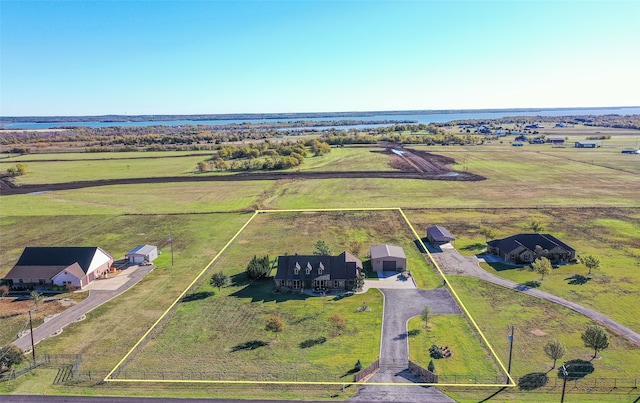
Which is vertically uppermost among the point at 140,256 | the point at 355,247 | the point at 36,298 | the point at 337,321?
the point at 36,298

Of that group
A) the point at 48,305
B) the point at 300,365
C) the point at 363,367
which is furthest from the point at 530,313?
the point at 48,305

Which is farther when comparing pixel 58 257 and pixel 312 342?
pixel 58 257

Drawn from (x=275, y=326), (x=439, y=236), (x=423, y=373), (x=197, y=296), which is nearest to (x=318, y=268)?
(x=275, y=326)

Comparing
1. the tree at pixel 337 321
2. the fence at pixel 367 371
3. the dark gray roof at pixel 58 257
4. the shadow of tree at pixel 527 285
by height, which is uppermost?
the dark gray roof at pixel 58 257

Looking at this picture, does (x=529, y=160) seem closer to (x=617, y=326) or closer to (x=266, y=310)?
(x=617, y=326)

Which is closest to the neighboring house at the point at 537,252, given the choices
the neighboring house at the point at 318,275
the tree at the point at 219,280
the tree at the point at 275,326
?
the neighboring house at the point at 318,275

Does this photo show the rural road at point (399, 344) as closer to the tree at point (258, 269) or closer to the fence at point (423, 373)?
the fence at point (423, 373)

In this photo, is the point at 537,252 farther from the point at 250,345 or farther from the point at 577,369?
the point at 250,345
